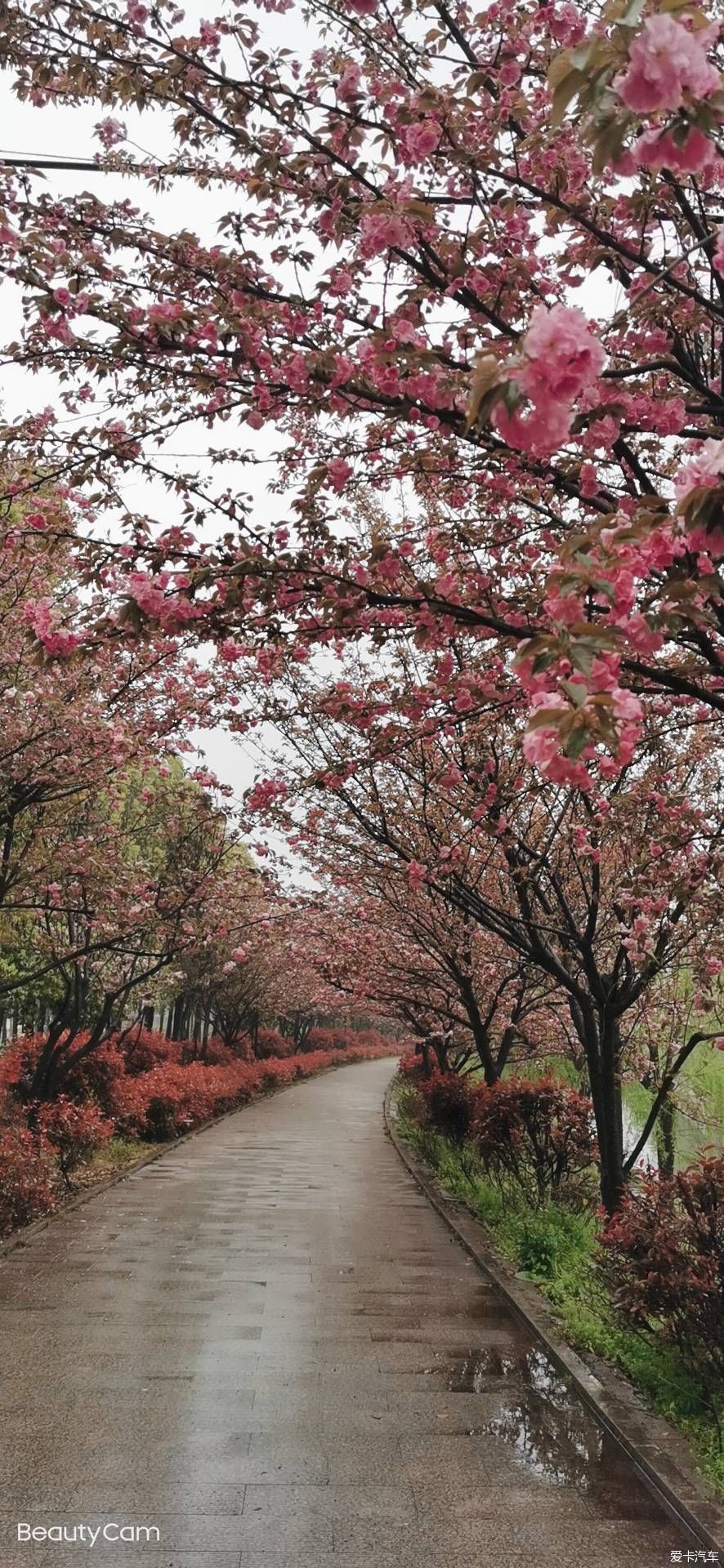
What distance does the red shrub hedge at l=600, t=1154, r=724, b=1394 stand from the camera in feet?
16.5

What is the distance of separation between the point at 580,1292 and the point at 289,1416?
9.26 feet

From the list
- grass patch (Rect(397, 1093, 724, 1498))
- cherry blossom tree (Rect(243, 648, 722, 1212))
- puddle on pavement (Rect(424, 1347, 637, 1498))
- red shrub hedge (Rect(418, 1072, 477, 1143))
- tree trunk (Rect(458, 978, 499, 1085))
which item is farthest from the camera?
red shrub hedge (Rect(418, 1072, 477, 1143))

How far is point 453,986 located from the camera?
1494 cm

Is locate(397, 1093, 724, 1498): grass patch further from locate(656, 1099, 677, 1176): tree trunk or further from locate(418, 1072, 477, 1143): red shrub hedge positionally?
locate(656, 1099, 677, 1176): tree trunk

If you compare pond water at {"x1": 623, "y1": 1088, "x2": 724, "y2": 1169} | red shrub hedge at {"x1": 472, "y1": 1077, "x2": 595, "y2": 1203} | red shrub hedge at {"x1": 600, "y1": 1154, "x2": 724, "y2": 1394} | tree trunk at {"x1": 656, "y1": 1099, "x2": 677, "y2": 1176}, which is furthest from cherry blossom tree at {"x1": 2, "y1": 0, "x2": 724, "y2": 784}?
pond water at {"x1": 623, "y1": 1088, "x2": 724, "y2": 1169}

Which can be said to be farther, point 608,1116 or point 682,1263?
point 608,1116

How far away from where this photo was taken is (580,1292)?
6980 mm

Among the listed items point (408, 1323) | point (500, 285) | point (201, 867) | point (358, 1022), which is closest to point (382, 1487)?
point (408, 1323)

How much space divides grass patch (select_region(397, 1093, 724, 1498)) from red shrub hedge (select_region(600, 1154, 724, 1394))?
154 millimetres

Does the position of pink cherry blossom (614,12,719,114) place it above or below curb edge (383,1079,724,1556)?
above

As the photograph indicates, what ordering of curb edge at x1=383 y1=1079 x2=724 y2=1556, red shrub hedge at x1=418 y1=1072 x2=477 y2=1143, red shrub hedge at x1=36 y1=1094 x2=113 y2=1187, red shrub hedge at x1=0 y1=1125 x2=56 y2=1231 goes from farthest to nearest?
1. red shrub hedge at x1=418 y1=1072 x2=477 y2=1143
2. red shrub hedge at x1=36 y1=1094 x2=113 y2=1187
3. red shrub hedge at x1=0 y1=1125 x2=56 y2=1231
4. curb edge at x1=383 y1=1079 x2=724 y2=1556

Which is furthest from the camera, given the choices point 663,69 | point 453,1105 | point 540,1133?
point 453,1105

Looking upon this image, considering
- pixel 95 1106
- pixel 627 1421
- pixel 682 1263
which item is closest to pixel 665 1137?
pixel 682 1263

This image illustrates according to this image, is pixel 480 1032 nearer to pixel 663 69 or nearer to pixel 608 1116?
pixel 608 1116
